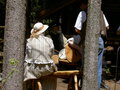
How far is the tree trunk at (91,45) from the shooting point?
629 centimetres

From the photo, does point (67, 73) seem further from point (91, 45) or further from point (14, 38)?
point (14, 38)

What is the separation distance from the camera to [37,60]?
6625 millimetres

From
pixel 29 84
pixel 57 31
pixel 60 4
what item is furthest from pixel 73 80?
pixel 60 4

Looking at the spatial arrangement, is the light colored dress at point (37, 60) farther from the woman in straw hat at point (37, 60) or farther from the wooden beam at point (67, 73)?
the wooden beam at point (67, 73)

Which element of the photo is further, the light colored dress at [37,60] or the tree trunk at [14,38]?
the light colored dress at [37,60]

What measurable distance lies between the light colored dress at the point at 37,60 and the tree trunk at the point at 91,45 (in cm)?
67

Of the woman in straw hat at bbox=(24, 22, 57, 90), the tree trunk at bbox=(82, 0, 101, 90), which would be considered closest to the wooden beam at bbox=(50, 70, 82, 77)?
the woman in straw hat at bbox=(24, 22, 57, 90)

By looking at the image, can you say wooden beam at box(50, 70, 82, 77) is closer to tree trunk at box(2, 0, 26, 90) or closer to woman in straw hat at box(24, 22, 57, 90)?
woman in straw hat at box(24, 22, 57, 90)

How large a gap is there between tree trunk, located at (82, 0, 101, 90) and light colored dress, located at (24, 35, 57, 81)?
67cm

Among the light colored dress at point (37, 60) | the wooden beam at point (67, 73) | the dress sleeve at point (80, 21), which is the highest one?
the dress sleeve at point (80, 21)

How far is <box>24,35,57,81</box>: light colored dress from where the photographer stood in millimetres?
6594

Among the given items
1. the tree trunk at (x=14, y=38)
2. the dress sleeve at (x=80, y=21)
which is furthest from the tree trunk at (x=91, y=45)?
the tree trunk at (x=14, y=38)

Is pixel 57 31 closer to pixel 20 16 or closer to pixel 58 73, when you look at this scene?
pixel 58 73

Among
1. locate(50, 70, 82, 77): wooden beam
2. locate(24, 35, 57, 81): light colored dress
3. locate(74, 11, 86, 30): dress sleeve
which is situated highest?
locate(74, 11, 86, 30): dress sleeve
